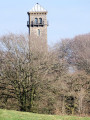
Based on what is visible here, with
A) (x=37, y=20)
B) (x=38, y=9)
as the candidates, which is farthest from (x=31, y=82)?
(x=38, y=9)

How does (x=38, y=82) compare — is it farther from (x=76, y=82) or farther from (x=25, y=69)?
(x=76, y=82)

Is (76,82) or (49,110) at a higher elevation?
(76,82)

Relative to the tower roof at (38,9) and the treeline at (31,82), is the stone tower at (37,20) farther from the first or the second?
the treeline at (31,82)

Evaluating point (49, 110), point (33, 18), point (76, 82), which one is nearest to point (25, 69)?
point (49, 110)

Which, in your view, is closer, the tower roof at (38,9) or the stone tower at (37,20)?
the stone tower at (37,20)

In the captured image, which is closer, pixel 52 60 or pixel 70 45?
pixel 52 60

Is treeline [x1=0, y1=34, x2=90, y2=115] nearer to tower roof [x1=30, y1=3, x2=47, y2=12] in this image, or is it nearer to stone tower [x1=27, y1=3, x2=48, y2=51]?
stone tower [x1=27, y1=3, x2=48, y2=51]

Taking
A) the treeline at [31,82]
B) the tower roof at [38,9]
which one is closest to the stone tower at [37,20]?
the tower roof at [38,9]

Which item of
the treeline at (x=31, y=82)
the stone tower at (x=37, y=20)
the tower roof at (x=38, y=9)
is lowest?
the treeline at (x=31, y=82)

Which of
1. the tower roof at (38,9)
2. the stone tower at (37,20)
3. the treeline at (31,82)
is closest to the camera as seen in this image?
the treeline at (31,82)

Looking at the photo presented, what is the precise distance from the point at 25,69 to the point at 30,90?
211 centimetres

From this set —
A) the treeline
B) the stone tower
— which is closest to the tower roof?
the stone tower

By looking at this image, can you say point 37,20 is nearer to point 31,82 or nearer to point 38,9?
point 38,9

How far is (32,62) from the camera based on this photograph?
22.9 meters
